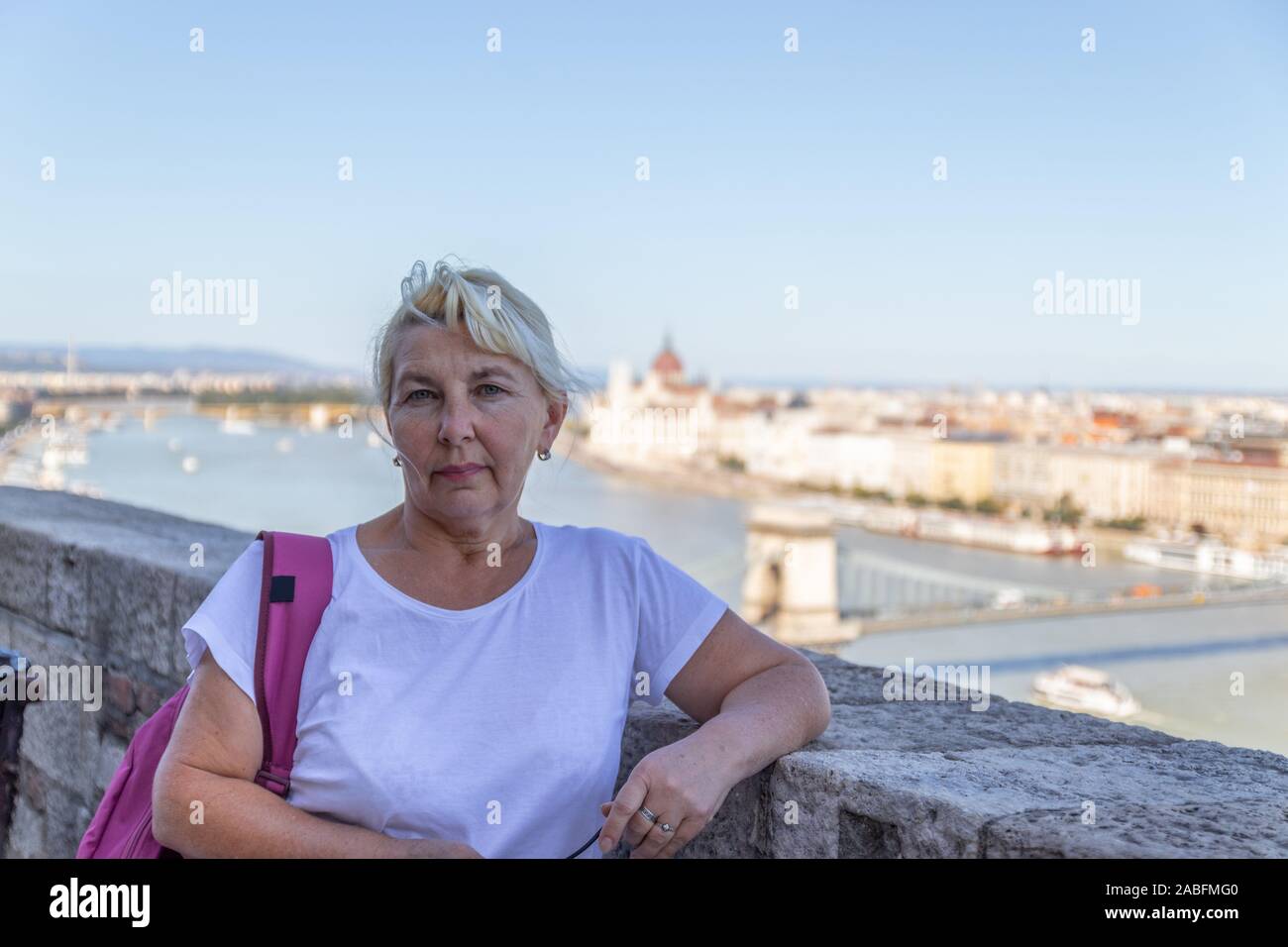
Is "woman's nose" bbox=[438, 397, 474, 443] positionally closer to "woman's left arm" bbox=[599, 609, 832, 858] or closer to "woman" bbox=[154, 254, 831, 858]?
"woman" bbox=[154, 254, 831, 858]

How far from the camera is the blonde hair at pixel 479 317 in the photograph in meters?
0.67

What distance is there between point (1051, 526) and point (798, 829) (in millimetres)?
27511

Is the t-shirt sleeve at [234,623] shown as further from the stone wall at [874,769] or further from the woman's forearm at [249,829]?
the stone wall at [874,769]

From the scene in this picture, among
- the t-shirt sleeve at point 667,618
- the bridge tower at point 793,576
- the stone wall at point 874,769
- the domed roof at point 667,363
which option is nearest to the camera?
the stone wall at point 874,769

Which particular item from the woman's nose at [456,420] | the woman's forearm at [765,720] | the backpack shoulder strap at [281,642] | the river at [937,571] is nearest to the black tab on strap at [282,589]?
the backpack shoulder strap at [281,642]

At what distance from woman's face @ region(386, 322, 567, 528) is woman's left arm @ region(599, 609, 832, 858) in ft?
0.47

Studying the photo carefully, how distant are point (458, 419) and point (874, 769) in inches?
10.9

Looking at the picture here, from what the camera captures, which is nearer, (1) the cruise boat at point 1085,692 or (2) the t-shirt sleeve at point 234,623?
(2) the t-shirt sleeve at point 234,623

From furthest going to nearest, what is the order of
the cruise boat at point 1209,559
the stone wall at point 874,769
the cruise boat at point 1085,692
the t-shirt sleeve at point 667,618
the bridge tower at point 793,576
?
the cruise boat at point 1209,559, the bridge tower at point 793,576, the cruise boat at point 1085,692, the t-shirt sleeve at point 667,618, the stone wall at point 874,769

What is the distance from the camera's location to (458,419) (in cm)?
67

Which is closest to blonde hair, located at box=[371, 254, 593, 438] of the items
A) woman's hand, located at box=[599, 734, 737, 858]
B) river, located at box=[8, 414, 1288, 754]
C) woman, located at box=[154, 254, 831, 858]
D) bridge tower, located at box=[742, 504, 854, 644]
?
→ woman, located at box=[154, 254, 831, 858]

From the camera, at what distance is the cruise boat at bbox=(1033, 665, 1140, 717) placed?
16.2 metres

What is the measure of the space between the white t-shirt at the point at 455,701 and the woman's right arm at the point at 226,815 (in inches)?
0.9
